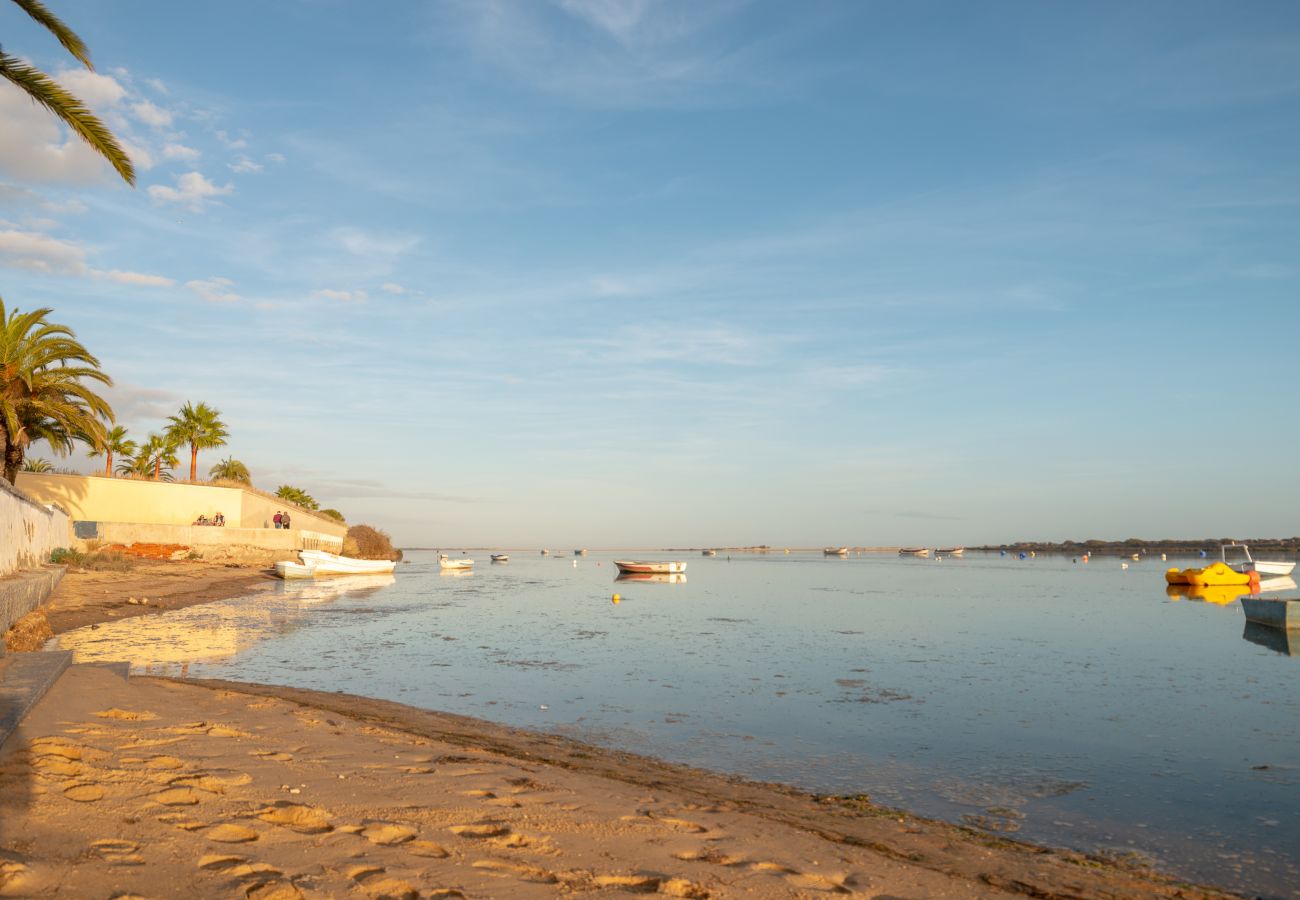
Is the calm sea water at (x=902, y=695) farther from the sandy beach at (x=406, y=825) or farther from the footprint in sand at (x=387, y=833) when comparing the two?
the footprint in sand at (x=387, y=833)

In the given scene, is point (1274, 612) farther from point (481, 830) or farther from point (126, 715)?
point (126, 715)

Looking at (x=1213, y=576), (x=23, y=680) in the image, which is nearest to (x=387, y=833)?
(x=23, y=680)

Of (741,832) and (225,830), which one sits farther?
(741,832)

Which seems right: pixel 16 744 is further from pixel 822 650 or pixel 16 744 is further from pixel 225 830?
pixel 822 650

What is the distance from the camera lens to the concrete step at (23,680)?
7.58 m

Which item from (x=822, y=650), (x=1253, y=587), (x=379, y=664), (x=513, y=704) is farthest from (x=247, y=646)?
(x=1253, y=587)

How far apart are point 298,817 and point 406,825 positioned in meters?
0.83

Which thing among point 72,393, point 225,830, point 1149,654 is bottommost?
point 1149,654

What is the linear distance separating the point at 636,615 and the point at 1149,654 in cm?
2145

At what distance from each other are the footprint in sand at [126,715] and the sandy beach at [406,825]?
3 centimetres

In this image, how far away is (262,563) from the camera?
57.3 m

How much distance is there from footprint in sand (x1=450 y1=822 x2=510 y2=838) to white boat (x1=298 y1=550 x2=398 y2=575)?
53367mm

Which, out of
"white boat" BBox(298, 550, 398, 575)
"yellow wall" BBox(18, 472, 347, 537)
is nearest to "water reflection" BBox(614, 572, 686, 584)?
"white boat" BBox(298, 550, 398, 575)

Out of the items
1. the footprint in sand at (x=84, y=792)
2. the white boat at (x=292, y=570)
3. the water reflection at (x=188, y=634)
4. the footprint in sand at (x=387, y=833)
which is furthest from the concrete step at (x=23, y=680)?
the white boat at (x=292, y=570)
